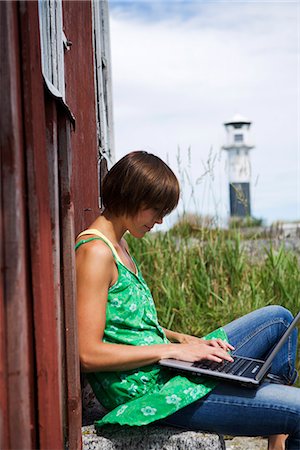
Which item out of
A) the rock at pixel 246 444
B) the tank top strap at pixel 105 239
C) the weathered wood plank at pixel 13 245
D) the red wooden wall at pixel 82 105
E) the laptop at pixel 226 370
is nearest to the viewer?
the weathered wood plank at pixel 13 245

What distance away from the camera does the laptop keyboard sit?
2.51 m

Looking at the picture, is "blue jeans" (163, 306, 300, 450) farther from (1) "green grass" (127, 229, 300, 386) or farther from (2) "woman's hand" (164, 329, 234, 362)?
(1) "green grass" (127, 229, 300, 386)

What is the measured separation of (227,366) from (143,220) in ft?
1.81

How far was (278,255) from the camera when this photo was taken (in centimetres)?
602

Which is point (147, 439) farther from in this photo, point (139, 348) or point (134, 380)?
point (139, 348)

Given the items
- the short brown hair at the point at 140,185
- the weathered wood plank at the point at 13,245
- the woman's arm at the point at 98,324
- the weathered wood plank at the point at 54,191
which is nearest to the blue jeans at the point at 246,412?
the woman's arm at the point at 98,324

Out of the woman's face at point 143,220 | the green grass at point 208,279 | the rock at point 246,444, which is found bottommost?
the rock at point 246,444

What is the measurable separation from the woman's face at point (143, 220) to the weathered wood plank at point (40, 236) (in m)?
0.61

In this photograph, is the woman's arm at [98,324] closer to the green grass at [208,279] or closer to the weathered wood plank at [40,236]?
the weathered wood plank at [40,236]

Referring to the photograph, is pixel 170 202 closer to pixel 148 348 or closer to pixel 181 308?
pixel 148 348

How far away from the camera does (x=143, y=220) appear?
2619mm

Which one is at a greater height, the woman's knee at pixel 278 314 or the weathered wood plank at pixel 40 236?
the weathered wood plank at pixel 40 236

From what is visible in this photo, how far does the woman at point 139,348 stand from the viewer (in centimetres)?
242

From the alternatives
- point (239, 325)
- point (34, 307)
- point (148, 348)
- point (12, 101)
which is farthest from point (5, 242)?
point (239, 325)
